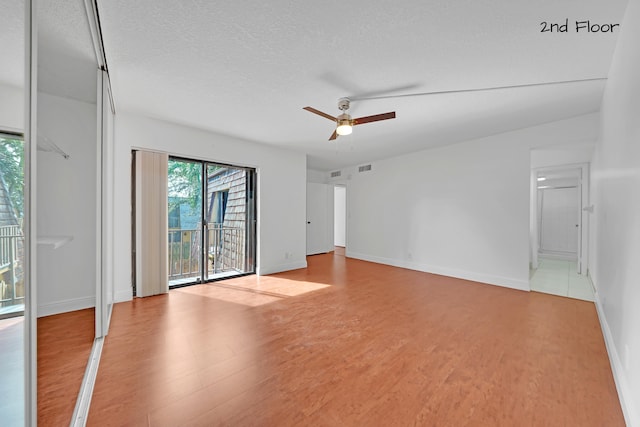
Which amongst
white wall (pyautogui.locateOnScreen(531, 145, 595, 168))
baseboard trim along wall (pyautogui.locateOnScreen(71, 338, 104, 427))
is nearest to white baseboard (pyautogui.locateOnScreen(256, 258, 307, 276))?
baseboard trim along wall (pyautogui.locateOnScreen(71, 338, 104, 427))

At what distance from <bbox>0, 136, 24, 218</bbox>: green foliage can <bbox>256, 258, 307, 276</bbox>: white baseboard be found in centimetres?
404

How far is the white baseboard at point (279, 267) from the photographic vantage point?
4828 millimetres

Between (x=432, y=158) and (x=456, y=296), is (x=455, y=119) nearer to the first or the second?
(x=432, y=158)

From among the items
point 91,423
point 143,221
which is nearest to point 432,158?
point 143,221

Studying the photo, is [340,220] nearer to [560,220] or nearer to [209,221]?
[209,221]

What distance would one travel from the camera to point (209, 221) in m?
4.37

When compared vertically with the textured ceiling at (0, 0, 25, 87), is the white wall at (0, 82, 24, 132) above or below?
below

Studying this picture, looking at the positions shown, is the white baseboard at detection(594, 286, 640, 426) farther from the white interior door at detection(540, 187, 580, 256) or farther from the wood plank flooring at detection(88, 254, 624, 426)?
the white interior door at detection(540, 187, 580, 256)

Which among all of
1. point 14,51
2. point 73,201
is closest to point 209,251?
point 73,201

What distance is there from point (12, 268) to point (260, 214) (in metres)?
3.91

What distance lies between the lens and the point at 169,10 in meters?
1.71

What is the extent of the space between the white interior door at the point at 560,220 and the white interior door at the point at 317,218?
5.84 m

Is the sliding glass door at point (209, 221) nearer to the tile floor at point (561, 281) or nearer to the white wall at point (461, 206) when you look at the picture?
the white wall at point (461, 206)

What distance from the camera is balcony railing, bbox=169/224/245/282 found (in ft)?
14.0
